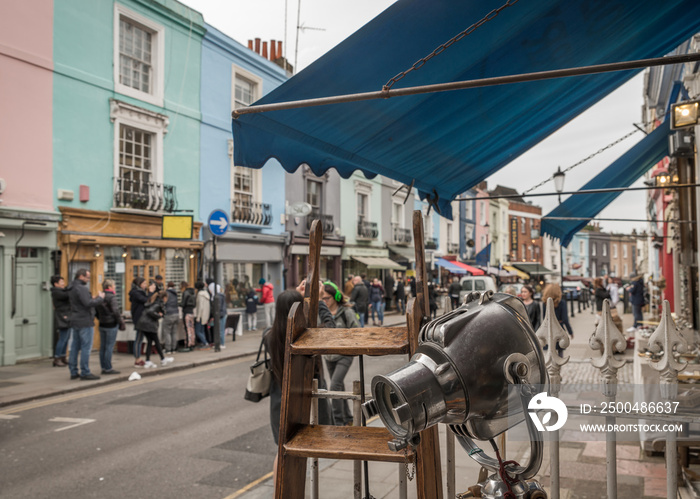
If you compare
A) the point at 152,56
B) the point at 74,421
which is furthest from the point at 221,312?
the point at 152,56

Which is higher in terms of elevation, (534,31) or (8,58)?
(8,58)

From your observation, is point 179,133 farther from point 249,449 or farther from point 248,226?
point 249,449

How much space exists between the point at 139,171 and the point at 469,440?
14.8 metres

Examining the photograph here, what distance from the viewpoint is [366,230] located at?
1054 inches

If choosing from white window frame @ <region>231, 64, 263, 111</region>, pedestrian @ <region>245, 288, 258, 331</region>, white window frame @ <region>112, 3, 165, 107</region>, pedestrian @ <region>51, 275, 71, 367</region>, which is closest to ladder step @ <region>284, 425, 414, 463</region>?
pedestrian @ <region>51, 275, 71, 367</region>

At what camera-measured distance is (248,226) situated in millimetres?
18984

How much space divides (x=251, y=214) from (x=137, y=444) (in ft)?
44.4

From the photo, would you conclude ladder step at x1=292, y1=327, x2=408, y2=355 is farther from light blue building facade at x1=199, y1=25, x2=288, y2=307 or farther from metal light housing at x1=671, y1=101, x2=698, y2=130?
light blue building facade at x1=199, y1=25, x2=288, y2=307

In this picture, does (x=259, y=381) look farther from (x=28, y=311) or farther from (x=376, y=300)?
(x=376, y=300)

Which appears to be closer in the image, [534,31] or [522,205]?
[534,31]

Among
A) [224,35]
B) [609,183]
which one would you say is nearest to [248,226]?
[224,35]

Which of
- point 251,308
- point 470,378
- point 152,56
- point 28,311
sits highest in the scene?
point 152,56

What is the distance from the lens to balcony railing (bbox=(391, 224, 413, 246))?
30.1 m

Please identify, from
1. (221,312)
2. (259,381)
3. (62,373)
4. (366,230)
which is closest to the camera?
(259,381)
